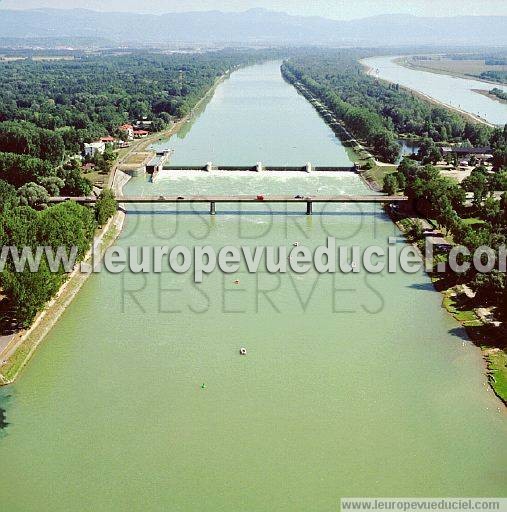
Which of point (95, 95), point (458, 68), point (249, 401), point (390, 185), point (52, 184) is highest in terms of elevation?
point (52, 184)

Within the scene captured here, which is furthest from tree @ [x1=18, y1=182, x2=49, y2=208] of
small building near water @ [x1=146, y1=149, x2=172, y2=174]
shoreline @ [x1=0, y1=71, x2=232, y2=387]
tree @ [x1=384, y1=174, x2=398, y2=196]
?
tree @ [x1=384, y1=174, x2=398, y2=196]

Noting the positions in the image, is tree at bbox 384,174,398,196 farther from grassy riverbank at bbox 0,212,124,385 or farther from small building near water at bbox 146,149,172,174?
grassy riverbank at bbox 0,212,124,385

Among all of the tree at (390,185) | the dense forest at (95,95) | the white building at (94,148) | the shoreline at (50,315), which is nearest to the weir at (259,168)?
the shoreline at (50,315)

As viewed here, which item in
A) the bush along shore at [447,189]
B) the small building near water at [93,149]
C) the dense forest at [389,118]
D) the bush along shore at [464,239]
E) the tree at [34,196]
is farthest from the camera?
the dense forest at [389,118]

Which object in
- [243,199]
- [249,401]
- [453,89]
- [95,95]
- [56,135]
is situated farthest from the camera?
[453,89]

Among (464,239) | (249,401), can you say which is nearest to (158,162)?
(464,239)

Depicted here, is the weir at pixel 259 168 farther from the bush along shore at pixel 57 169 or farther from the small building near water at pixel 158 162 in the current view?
the bush along shore at pixel 57 169

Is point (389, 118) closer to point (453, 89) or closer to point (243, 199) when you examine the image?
point (243, 199)
